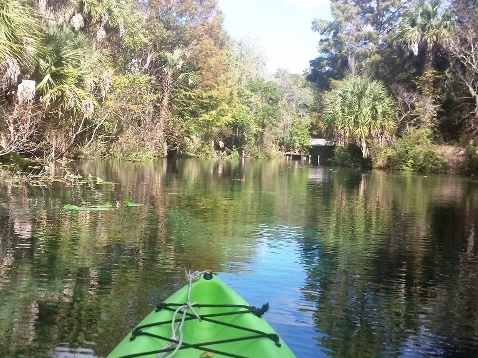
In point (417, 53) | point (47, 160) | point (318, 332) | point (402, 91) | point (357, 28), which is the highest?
point (357, 28)

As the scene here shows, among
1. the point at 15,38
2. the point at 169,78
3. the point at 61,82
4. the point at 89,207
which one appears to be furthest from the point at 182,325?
the point at 169,78

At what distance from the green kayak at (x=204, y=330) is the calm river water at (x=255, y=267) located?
98 cm

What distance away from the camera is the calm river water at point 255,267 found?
5289 mm

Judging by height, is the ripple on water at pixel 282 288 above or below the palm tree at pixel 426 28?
below

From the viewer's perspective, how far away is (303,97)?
6881cm

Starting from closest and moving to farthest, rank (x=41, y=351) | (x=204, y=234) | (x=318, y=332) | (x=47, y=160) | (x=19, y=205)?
(x=41, y=351) → (x=318, y=332) → (x=204, y=234) → (x=19, y=205) → (x=47, y=160)

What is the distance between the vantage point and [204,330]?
4.09 metres

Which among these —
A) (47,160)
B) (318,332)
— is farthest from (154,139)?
(318,332)

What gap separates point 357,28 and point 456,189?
37.0m

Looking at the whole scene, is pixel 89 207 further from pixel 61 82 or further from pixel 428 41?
pixel 428 41

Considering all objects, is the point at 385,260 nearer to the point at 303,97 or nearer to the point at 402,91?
the point at 402,91

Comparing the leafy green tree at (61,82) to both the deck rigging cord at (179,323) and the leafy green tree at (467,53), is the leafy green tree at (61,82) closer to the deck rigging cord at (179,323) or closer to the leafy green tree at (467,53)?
the deck rigging cord at (179,323)

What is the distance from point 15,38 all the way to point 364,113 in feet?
84.5

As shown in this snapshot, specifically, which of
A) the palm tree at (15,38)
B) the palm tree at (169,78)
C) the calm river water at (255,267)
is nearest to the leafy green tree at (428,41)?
the palm tree at (169,78)
